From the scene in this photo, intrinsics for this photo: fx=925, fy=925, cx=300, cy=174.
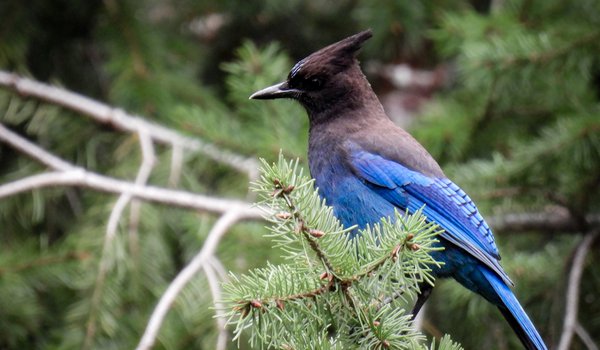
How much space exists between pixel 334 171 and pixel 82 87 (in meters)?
2.50

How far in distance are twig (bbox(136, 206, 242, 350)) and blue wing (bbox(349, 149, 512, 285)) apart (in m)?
0.73

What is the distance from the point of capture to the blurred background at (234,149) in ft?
12.7

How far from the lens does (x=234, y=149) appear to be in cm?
423

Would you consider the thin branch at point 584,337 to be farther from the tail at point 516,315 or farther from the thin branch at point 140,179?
the thin branch at point 140,179

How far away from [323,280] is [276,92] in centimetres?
133

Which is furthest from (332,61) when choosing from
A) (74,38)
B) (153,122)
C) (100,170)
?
(74,38)

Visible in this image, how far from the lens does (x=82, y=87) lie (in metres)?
5.36

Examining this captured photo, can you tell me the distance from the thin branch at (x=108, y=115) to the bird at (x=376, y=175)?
0.86m

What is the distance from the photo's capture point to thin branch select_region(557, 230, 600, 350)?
352cm

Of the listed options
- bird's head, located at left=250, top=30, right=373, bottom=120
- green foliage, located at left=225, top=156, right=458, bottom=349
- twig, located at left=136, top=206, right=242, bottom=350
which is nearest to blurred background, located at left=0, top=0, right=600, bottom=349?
twig, located at left=136, top=206, right=242, bottom=350

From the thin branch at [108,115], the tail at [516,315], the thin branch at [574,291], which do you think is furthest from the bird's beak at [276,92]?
the thin branch at [574,291]

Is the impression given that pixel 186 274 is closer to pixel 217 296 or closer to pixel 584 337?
pixel 217 296

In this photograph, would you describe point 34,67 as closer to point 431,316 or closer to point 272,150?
point 272,150

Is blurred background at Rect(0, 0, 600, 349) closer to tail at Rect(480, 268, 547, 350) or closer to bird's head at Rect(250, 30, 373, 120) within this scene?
bird's head at Rect(250, 30, 373, 120)
